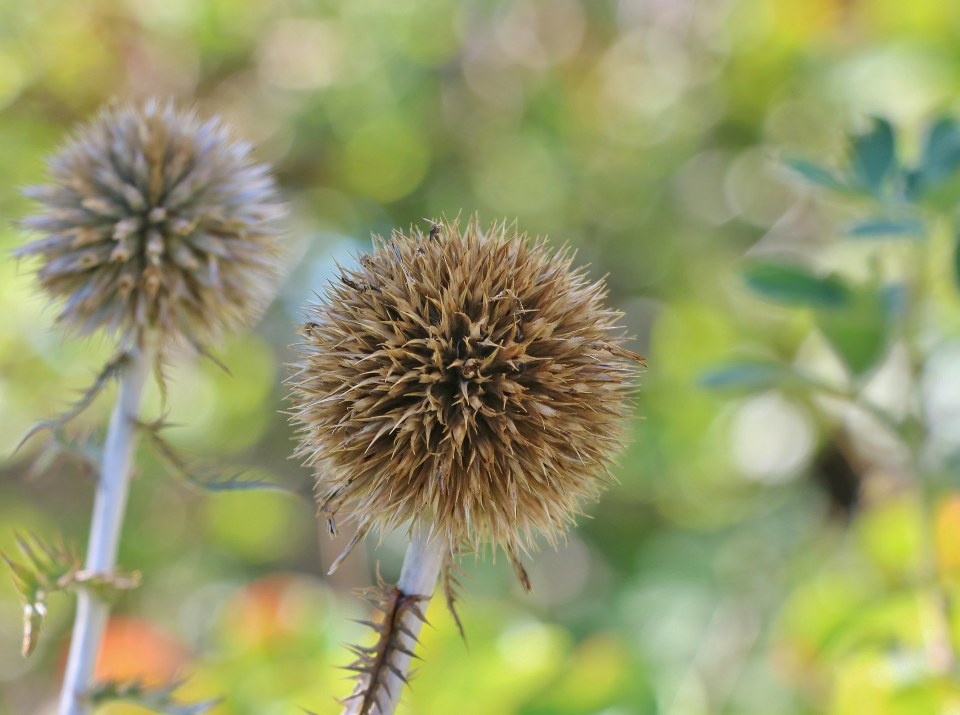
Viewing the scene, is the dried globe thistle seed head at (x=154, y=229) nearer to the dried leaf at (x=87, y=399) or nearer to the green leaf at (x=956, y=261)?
the dried leaf at (x=87, y=399)

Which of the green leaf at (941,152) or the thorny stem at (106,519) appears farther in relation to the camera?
the green leaf at (941,152)

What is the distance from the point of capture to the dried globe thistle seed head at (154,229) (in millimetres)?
1053

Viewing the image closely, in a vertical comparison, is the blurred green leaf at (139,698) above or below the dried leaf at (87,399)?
below

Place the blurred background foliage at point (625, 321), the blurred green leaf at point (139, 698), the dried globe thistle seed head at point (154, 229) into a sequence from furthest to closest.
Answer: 1. the blurred background foliage at point (625, 321)
2. the dried globe thistle seed head at point (154, 229)
3. the blurred green leaf at point (139, 698)

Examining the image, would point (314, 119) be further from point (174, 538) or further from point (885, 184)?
point (885, 184)

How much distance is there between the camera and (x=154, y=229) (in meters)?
1.10

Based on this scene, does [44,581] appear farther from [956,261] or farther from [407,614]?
[956,261]

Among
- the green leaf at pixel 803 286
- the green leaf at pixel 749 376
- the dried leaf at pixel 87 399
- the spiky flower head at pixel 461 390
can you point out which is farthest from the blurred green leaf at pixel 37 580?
the green leaf at pixel 803 286

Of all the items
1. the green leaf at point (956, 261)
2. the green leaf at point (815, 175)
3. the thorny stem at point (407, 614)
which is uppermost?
the green leaf at point (815, 175)

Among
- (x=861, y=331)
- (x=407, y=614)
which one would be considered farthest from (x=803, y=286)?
(x=407, y=614)

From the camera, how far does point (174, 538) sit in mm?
2846

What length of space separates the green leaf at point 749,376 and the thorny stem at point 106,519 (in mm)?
785

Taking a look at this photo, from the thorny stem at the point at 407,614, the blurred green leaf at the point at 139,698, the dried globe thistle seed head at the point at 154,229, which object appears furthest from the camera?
the dried globe thistle seed head at the point at 154,229

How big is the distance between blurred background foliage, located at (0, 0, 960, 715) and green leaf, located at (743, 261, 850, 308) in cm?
4
